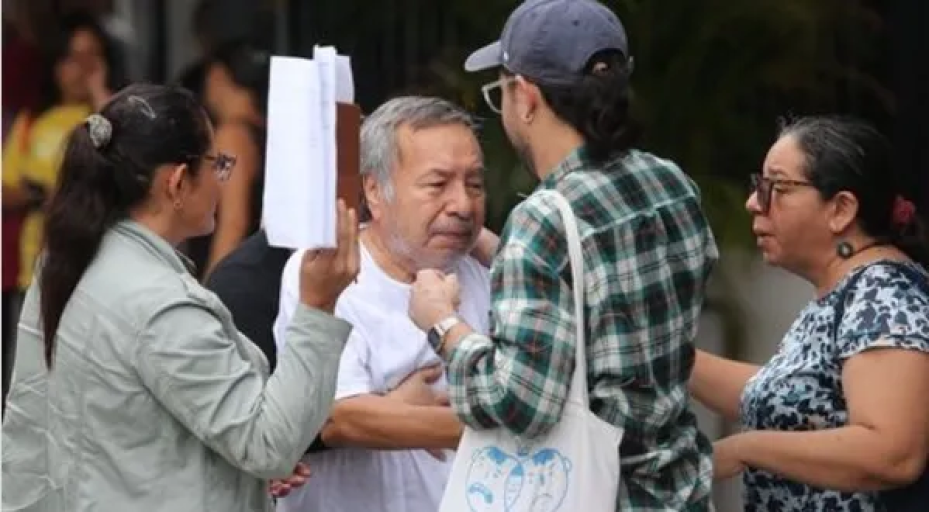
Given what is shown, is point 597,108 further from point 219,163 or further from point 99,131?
point 99,131

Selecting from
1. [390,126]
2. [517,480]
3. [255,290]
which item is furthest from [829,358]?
[255,290]

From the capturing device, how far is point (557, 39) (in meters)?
3.79

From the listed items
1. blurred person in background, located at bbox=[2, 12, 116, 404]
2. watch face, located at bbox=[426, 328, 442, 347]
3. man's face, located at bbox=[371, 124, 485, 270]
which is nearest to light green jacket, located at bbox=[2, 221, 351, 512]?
watch face, located at bbox=[426, 328, 442, 347]

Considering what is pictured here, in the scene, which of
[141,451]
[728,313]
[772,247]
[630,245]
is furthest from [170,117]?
[728,313]

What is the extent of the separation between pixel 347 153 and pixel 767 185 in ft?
3.13

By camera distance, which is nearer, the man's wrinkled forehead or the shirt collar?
the shirt collar

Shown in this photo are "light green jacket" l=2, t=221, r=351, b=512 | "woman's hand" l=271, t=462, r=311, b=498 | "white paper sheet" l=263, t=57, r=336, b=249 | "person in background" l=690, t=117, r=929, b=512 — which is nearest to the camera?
"white paper sheet" l=263, t=57, r=336, b=249

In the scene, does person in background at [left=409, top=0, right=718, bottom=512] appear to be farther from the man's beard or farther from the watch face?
the man's beard

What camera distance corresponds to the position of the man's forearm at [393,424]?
421cm

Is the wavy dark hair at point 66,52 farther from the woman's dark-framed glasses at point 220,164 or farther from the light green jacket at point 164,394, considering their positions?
the light green jacket at point 164,394

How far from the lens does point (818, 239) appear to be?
4.32m

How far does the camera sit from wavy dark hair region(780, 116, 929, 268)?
14.0ft

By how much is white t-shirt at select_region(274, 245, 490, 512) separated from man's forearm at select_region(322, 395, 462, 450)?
43 millimetres

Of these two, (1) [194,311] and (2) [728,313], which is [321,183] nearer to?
(1) [194,311]
